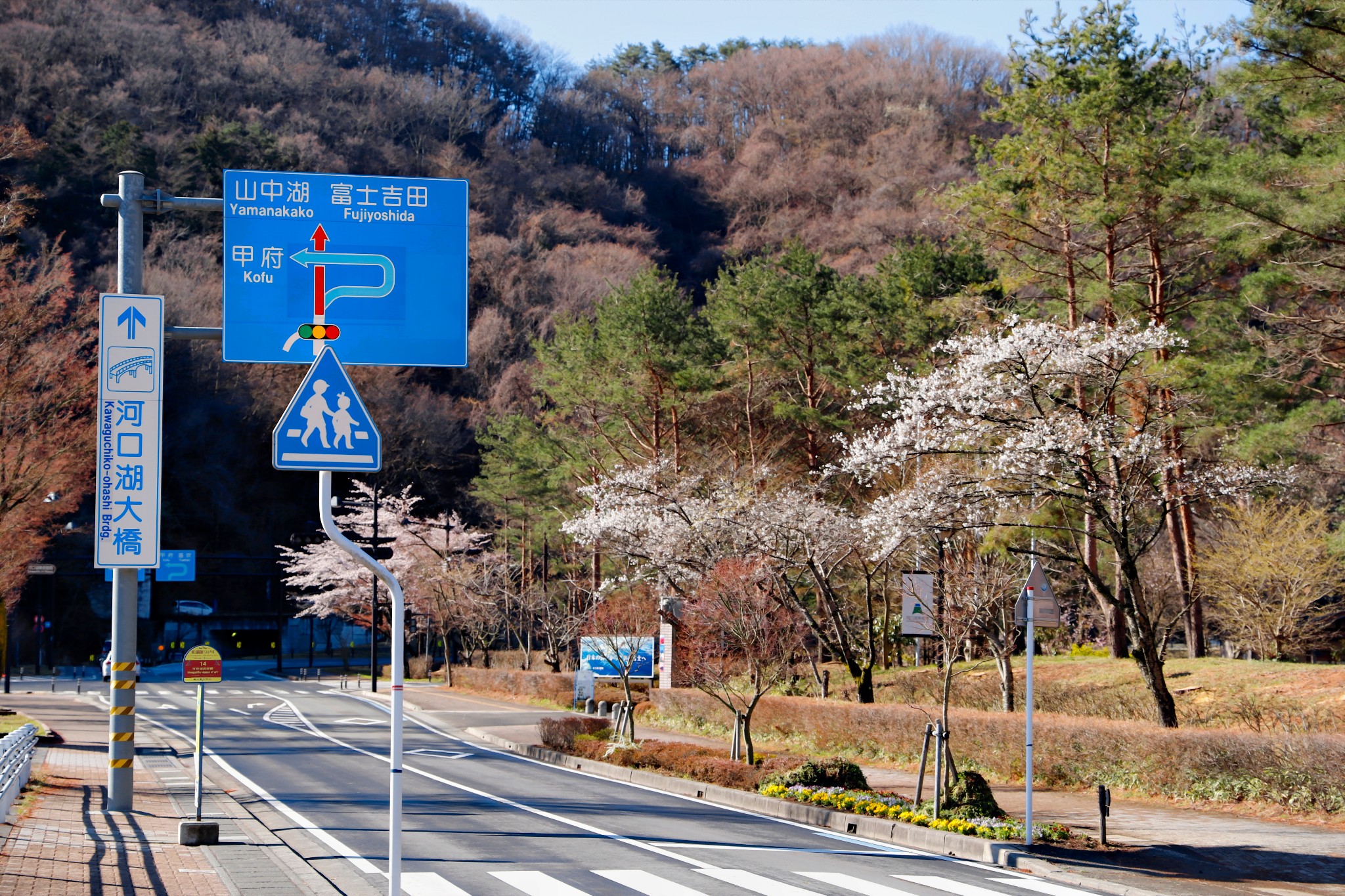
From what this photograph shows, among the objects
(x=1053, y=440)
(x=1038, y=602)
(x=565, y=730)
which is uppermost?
(x=1053, y=440)

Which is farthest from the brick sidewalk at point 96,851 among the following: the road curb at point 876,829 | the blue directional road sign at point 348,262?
the road curb at point 876,829

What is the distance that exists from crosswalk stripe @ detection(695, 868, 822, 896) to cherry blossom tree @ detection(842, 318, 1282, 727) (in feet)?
29.3

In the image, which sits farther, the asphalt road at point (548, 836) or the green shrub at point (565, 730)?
the green shrub at point (565, 730)

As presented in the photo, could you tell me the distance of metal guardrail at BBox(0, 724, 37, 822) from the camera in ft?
36.8

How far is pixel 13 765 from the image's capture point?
12.4 m

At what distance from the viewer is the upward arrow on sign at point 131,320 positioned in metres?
13.1

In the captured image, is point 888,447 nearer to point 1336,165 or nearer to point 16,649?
point 1336,165

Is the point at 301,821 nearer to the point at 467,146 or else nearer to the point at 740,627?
the point at 740,627

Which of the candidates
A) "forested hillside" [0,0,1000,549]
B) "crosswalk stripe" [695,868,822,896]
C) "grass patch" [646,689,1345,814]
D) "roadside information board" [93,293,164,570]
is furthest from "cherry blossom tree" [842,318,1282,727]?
"forested hillside" [0,0,1000,549]

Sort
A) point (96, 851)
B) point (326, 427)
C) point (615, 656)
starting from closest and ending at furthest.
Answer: point (326, 427) → point (96, 851) → point (615, 656)

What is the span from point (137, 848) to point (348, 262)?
626 cm

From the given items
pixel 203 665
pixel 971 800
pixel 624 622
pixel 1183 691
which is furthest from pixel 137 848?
pixel 624 622

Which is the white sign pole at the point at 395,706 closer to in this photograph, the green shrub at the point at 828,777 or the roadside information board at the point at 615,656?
the green shrub at the point at 828,777

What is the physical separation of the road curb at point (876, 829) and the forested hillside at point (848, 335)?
5424 mm
